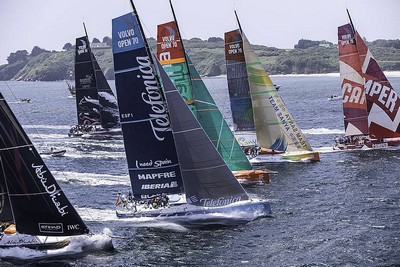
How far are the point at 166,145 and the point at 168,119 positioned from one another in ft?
5.70

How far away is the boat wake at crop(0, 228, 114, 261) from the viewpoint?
35.9 m

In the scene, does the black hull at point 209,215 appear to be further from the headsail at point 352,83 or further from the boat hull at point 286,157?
the headsail at point 352,83

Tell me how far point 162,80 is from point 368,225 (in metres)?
15.6

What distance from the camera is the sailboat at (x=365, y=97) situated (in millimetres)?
64812

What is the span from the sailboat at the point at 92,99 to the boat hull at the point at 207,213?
49.4 meters

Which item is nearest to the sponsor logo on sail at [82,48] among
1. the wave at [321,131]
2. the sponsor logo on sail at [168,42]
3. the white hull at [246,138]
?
the wave at [321,131]

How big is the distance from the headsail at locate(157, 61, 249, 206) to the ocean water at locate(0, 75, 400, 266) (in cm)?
224

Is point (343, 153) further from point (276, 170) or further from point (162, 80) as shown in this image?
point (162, 80)

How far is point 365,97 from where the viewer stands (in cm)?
6556

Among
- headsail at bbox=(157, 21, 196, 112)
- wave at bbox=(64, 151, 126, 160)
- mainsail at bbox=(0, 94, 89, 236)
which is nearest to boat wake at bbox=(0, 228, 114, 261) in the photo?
mainsail at bbox=(0, 94, 89, 236)

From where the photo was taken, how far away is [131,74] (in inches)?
1619

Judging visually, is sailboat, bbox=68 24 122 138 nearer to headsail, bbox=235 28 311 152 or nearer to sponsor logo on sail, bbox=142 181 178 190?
headsail, bbox=235 28 311 152

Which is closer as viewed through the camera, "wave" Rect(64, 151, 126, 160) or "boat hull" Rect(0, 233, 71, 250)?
"boat hull" Rect(0, 233, 71, 250)

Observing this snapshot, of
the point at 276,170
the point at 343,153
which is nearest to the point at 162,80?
the point at 276,170
